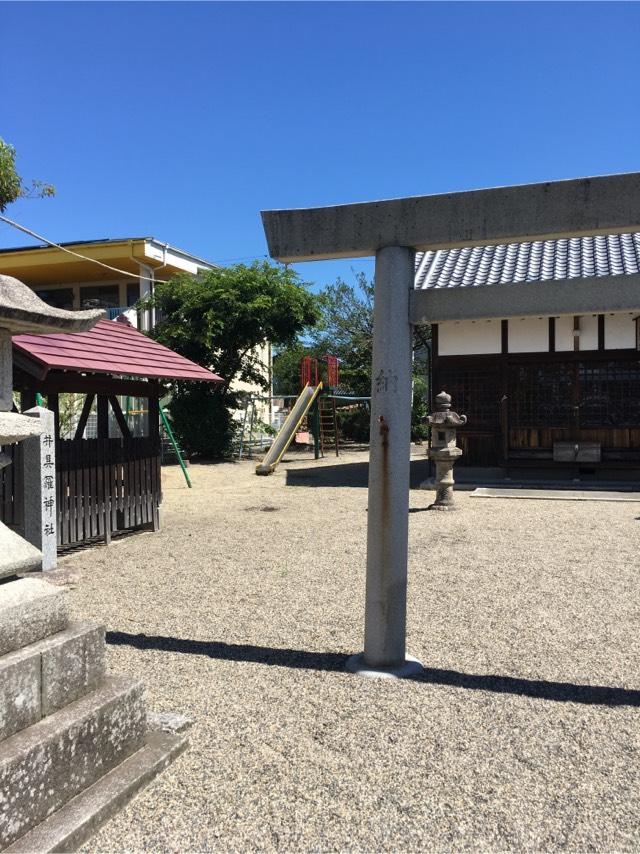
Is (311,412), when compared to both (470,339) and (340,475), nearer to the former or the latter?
(340,475)

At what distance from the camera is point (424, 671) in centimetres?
349

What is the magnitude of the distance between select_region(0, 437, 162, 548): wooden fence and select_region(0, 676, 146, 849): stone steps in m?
3.89

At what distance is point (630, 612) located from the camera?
4.53m

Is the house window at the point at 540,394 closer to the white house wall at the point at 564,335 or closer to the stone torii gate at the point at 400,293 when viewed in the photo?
the white house wall at the point at 564,335

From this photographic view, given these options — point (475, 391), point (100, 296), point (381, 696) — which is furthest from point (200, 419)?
point (381, 696)

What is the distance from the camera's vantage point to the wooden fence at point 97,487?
19.5 ft

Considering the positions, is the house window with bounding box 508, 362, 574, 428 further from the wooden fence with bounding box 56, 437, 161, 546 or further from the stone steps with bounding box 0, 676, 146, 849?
the stone steps with bounding box 0, 676, 146, 849

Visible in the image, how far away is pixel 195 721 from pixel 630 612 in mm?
3205

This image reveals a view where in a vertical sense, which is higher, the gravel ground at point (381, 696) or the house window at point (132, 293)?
the house window at point (132, 293)

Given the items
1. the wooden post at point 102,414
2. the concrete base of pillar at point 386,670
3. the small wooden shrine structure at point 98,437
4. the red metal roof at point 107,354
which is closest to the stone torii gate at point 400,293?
the concrete base of pillar at point 386,670

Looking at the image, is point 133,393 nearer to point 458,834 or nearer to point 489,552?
point 489,552

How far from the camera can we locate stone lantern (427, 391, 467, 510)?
934cm

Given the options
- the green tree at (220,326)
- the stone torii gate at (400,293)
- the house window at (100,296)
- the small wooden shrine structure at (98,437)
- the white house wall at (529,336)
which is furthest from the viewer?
the house window at (100,296)

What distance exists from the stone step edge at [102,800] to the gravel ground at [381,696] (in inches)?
1.9
